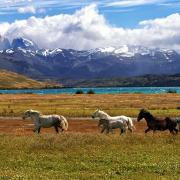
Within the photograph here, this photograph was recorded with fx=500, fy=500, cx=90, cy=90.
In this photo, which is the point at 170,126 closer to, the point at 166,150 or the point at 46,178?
the point at 166,150

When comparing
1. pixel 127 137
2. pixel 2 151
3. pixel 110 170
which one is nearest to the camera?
pixel 110 170

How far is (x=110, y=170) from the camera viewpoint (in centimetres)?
2117

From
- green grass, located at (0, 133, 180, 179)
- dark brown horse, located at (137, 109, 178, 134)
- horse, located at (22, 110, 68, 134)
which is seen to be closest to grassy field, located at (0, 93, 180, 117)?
dark brown horse, located at (137, 109, 178, 134)

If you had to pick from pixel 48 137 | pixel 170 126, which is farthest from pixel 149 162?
pixel 170 126

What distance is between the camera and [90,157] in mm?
24516

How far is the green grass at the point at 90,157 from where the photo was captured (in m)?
20.4

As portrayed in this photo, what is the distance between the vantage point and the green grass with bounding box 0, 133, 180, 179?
2036 centimetres

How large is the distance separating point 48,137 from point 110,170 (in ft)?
30.9

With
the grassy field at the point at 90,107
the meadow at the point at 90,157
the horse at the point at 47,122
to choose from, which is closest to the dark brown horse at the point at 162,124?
the meadow at the point at 90,157

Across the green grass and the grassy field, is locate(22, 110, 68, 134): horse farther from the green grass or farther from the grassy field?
the grassy field

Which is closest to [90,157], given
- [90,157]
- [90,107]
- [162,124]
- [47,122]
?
[90,157]

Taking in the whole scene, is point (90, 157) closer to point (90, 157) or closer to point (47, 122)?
point (90, 157)

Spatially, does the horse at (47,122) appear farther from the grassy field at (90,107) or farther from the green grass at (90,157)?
the grassy field at (90,107)

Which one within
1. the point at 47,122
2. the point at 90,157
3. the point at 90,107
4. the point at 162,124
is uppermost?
the point at 90,107
